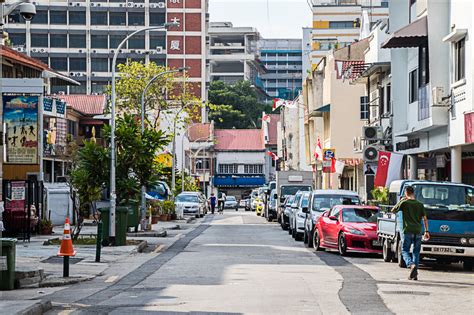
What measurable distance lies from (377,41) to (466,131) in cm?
1683

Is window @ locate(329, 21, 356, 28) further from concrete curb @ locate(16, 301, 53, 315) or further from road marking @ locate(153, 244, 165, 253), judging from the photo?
concrete curb @ locate(16, 301, 53, 315)

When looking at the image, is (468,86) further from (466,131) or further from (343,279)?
(343,279)

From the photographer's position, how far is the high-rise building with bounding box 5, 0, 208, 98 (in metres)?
121

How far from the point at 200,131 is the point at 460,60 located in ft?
302

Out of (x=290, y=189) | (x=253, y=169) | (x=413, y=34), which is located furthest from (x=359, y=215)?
(x=253, y=169)

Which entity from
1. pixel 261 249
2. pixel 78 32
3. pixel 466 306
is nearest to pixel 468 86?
pixel 261 249

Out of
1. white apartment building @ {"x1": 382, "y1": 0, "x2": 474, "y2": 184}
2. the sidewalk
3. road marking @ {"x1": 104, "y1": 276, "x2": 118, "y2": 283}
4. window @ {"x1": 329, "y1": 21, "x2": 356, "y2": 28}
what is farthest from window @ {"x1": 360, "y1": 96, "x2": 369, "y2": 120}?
window @ {"x1": 329, "y1": 21, "x2": 356, "y2": 28}

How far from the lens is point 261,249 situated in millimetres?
30875

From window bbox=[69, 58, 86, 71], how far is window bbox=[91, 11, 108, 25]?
4641mm

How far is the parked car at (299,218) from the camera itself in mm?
37094

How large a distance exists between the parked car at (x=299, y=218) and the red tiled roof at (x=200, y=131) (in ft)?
276

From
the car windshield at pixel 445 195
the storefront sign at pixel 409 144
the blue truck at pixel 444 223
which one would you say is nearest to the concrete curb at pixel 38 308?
the blue truck at pixel 444 223

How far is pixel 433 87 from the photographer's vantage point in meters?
35.2

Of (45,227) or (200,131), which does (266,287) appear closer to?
(45,227)
